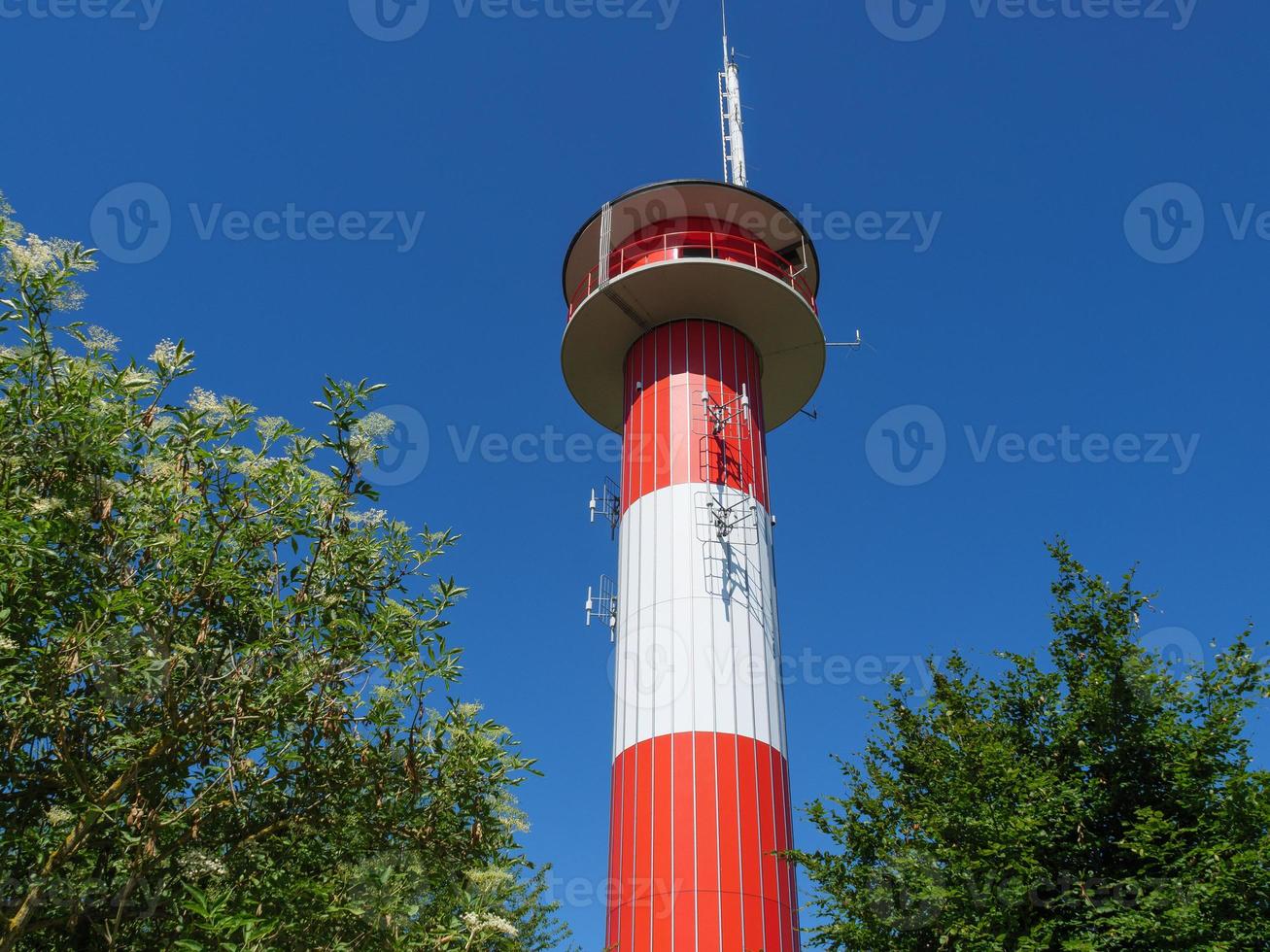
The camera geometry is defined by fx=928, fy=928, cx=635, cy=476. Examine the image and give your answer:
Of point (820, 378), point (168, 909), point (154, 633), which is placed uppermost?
point (820, 378)

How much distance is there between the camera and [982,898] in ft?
40.7

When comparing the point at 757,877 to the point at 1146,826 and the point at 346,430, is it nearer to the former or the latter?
the point at 1146,826

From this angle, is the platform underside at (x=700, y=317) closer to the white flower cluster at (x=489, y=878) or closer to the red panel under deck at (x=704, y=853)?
the red panel under deck at (x=704, y=853)

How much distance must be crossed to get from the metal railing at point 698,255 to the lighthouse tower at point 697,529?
0.20 feet

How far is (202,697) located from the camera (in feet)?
28.4

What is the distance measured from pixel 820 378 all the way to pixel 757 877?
13952 millimetres

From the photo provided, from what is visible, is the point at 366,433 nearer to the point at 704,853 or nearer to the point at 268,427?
the point at 268,427

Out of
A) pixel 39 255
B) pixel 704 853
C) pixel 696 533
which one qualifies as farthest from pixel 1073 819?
pixel 39 255

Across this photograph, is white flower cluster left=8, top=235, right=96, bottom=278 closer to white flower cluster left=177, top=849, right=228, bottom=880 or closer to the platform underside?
white flower cluster left=177, top=849, right=228, bottom=880

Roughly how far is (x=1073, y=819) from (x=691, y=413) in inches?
499

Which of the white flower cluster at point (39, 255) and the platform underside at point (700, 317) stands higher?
the platform underside at point (700, 317)

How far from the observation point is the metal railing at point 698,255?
23953 millimetres

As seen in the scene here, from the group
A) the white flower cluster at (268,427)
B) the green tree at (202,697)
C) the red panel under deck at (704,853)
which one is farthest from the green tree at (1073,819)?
the white flower cluster at (268,427)

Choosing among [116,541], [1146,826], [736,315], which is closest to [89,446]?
[116,541]
